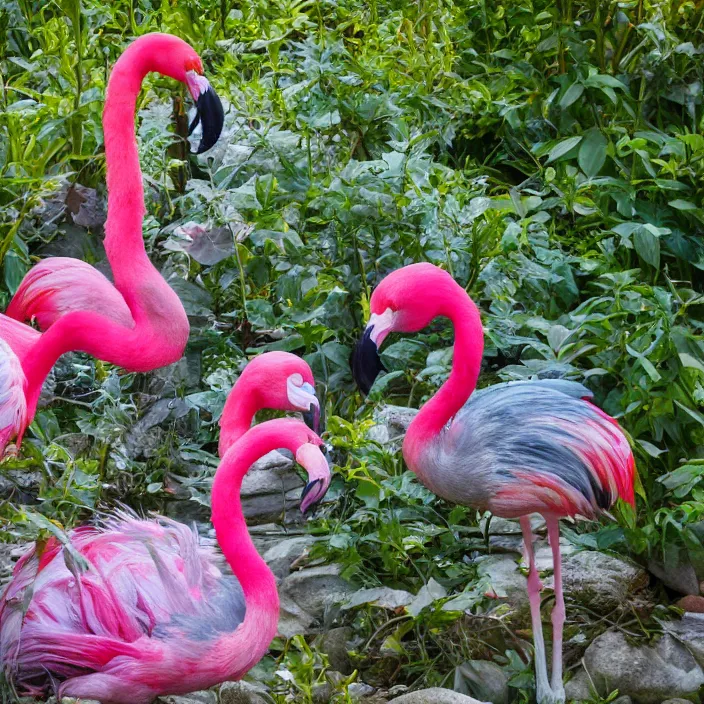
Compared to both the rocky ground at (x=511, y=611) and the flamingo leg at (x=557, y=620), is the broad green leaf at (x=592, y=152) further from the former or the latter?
the flamingo leg at (x=557, y=620)

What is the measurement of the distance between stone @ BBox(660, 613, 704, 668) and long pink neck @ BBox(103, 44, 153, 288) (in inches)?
68.7

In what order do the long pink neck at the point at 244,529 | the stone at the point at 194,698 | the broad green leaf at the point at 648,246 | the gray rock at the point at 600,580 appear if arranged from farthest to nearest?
the broad green leaf at the point at 648,246, the gray rock at the point at 600,580, the stone at the point at 194,698, the long pink neck at the point at 244,529

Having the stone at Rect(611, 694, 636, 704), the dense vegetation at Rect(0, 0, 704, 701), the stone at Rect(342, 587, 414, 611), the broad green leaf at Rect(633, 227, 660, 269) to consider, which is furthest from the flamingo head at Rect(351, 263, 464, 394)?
the broad green leaf at Rect(633, 227, 660, 269)

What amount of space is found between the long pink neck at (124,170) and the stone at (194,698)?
1.06 m

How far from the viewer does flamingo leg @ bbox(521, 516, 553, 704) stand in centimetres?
283

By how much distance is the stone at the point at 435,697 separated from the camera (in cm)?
266

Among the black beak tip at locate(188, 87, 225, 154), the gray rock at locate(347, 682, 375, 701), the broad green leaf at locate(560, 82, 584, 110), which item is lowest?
the gray rock at locate(347, 682, 375, 701)

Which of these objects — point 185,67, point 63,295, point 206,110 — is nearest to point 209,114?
point 206,110

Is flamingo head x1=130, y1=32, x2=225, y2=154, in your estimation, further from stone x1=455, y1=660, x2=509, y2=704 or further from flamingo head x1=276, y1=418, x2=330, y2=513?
stone x1=455, y1=660, x2=509, y2=704

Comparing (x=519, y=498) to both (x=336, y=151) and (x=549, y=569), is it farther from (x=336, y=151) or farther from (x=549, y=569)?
(x=336, y=151)

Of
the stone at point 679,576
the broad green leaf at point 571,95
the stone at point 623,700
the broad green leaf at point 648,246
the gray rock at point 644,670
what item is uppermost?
the broad green leaf at point 571,95

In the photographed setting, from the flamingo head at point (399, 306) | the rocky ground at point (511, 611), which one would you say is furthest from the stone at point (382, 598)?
the flamingo head at point (399, 306)

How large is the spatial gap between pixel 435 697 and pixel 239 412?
849 mm

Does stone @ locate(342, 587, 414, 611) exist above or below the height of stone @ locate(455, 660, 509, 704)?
above
